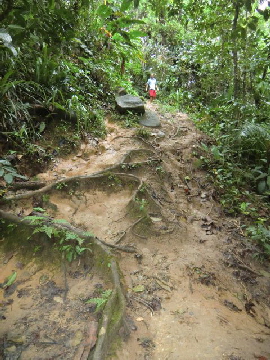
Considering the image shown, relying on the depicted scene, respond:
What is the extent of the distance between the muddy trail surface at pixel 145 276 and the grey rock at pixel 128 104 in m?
2.23

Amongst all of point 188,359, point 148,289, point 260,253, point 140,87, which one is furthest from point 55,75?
point 140,87

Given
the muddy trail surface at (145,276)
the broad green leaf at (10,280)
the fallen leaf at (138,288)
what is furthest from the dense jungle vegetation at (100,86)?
the fallen leaf at (138,288)

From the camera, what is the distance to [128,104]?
759cm

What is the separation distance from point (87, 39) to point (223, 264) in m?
7.94

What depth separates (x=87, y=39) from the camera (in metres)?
8.57

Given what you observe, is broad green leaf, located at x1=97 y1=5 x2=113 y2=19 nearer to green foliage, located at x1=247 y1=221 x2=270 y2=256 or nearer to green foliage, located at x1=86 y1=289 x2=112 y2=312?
green foliage, located at x1=86 y1=289 x2=112 y2=312

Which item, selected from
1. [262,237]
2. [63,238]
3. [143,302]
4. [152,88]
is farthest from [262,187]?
[152,88]

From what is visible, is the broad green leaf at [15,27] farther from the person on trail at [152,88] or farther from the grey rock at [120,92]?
the person on trail at [152,88]

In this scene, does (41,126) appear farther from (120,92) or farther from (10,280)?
(120,92)

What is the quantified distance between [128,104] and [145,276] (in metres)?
5.54

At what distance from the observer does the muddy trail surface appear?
2297mm

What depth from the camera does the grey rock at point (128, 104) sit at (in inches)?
294

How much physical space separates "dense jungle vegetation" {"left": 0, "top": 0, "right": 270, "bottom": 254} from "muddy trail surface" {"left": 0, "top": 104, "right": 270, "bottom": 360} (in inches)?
19.3

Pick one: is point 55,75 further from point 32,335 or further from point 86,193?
point 32,335
